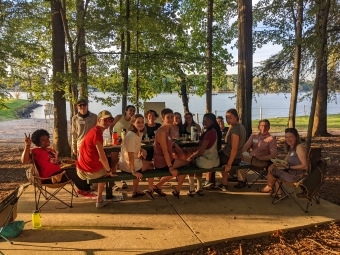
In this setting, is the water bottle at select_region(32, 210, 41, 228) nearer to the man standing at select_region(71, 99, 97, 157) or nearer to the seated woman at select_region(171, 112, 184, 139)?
the man standing at select_region(71, 99, 97, 157)

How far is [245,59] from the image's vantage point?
6.62m

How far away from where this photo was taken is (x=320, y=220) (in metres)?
3.95

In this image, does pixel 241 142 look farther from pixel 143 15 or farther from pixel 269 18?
pixel 269 18

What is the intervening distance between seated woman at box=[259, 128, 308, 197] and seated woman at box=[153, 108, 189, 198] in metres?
1.43

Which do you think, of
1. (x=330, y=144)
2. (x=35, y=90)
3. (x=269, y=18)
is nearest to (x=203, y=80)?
(x=269, y=18)

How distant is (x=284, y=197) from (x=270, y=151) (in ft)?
3.02

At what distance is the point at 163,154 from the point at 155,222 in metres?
1.08

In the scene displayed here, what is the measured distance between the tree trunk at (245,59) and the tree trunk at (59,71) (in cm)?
490

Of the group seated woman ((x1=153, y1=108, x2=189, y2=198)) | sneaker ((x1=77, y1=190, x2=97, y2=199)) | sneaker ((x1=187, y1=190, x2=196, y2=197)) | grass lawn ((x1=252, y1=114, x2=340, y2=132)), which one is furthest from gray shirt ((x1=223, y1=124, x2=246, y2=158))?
grass lawn ((x1=252, y1=114, x2=340, y2=132))

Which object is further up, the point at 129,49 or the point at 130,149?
the point at 129,49

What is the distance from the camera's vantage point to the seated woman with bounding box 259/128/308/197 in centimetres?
432

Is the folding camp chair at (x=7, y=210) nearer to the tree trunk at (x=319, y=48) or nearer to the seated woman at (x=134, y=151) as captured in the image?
the seated woman at (x=134, y=151)

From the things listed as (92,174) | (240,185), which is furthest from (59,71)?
(240,185)

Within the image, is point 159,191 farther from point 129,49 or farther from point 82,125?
point 129,49
